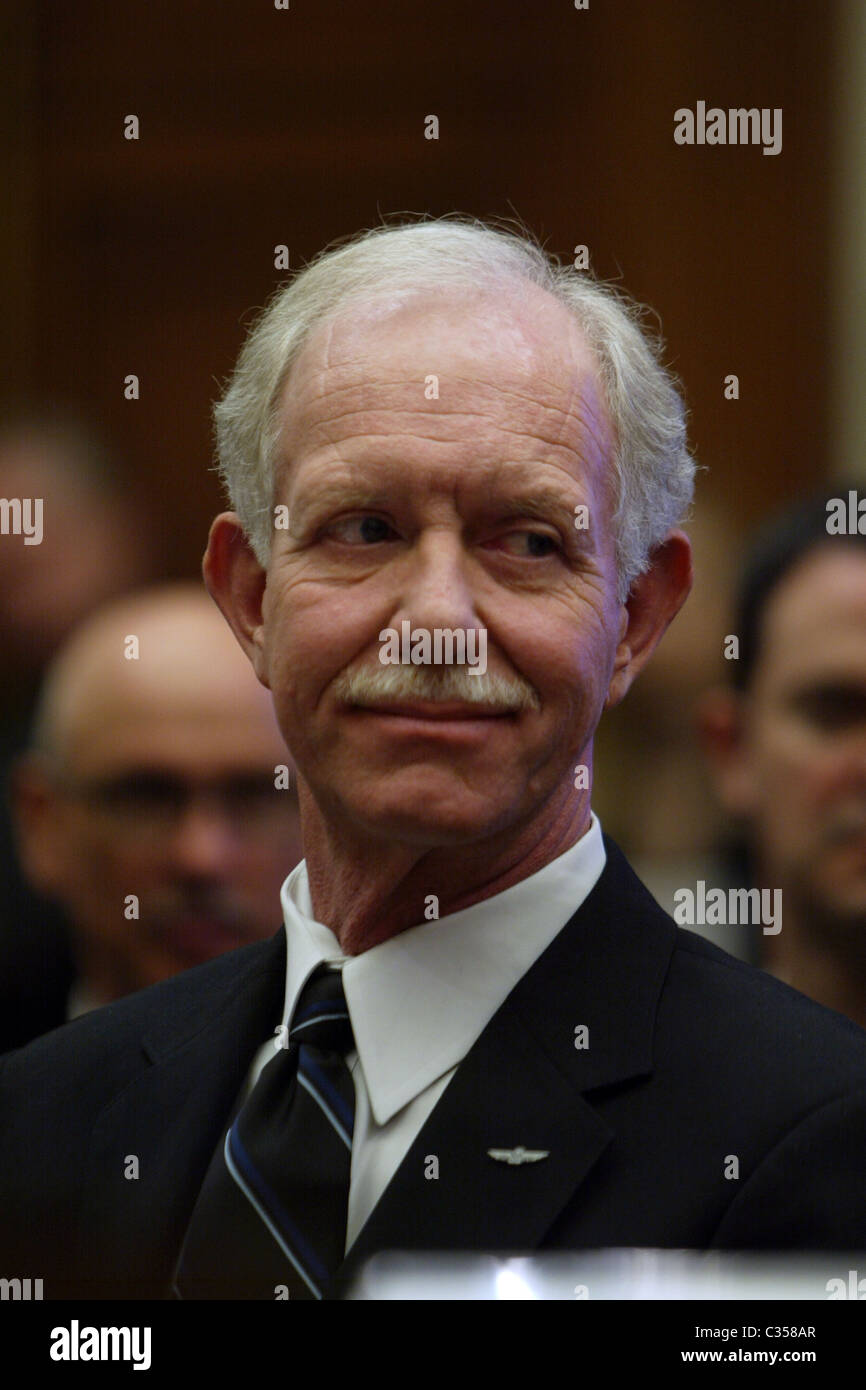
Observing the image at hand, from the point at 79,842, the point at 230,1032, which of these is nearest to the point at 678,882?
the point at 79,842

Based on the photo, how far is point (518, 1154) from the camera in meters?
1.98

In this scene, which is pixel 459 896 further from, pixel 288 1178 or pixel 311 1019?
pixel 288 1178

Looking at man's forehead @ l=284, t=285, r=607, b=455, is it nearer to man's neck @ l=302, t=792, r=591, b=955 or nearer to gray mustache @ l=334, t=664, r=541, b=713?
gray mustache @ l=334, t=664, r=541, b=713

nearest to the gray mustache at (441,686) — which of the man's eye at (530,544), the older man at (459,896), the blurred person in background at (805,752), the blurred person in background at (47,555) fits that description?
the older man at (459,896)

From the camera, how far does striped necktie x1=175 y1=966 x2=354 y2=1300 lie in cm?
204

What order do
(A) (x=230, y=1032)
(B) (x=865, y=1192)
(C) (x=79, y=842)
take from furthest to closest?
(C) (x=79, y=842) → (A) (x=230, y=1032) → (B) (x=865, y=1192)

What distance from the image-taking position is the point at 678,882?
3.24 m

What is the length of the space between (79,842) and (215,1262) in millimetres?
1066

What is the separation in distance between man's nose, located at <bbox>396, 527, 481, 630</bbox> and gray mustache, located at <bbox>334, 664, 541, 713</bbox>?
0.17 ft

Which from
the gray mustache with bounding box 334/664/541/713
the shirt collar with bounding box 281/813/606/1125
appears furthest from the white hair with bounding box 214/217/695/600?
the shirt collar with bounding box 281/813/606/1125

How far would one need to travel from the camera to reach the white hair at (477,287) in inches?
84.4

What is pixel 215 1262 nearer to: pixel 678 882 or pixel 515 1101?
pixel 515 1101
